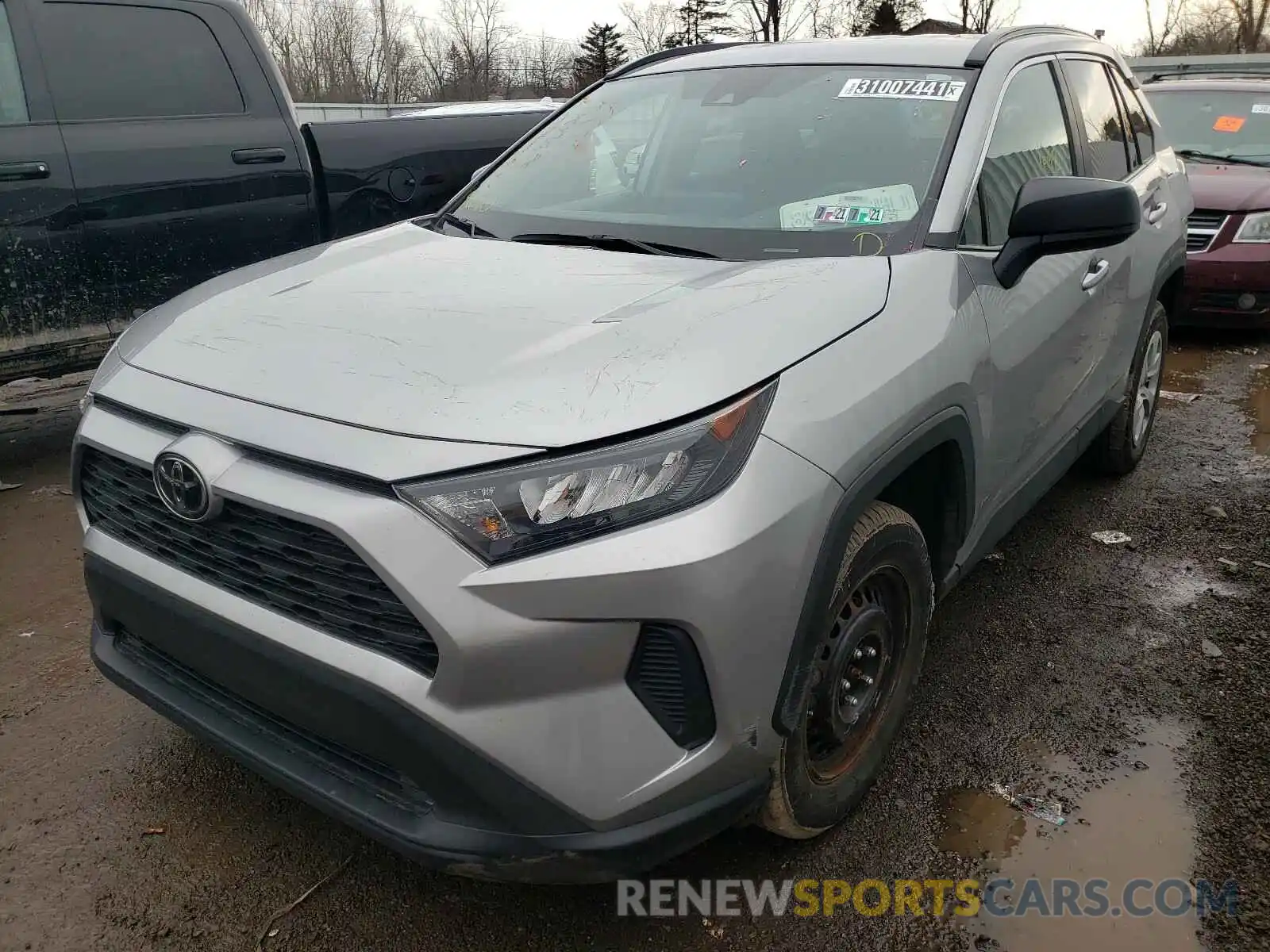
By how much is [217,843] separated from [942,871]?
1656 mm

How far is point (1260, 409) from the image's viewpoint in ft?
18.2

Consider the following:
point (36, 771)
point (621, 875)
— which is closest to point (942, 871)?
point (621, 875)

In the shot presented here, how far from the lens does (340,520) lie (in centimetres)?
161

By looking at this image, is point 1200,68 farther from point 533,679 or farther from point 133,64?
point 533,679

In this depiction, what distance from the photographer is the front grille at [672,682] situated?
1627 mm

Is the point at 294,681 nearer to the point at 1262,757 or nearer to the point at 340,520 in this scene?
the point at 340,520

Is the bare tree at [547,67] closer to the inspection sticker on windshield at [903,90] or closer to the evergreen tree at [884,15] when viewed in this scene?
the evergreen tree at [884,15]

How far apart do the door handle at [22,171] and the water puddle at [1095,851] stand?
4106 mm

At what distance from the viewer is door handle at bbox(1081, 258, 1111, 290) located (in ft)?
10.1

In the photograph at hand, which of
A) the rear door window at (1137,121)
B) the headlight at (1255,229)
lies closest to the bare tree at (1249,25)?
the headlight at (1255,229)

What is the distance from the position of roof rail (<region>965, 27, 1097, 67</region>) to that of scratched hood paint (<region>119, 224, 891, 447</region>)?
97cm

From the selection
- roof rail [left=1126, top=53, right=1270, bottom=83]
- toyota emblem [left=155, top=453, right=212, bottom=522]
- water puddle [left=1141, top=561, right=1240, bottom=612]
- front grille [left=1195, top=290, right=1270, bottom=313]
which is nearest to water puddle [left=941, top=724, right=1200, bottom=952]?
water puddle [left=1141, top=561, right=1240, bottom=612]

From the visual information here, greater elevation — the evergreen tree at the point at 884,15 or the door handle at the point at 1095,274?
the evergreen tree at the point at 884,15

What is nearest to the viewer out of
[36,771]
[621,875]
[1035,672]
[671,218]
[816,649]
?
[621,875]
